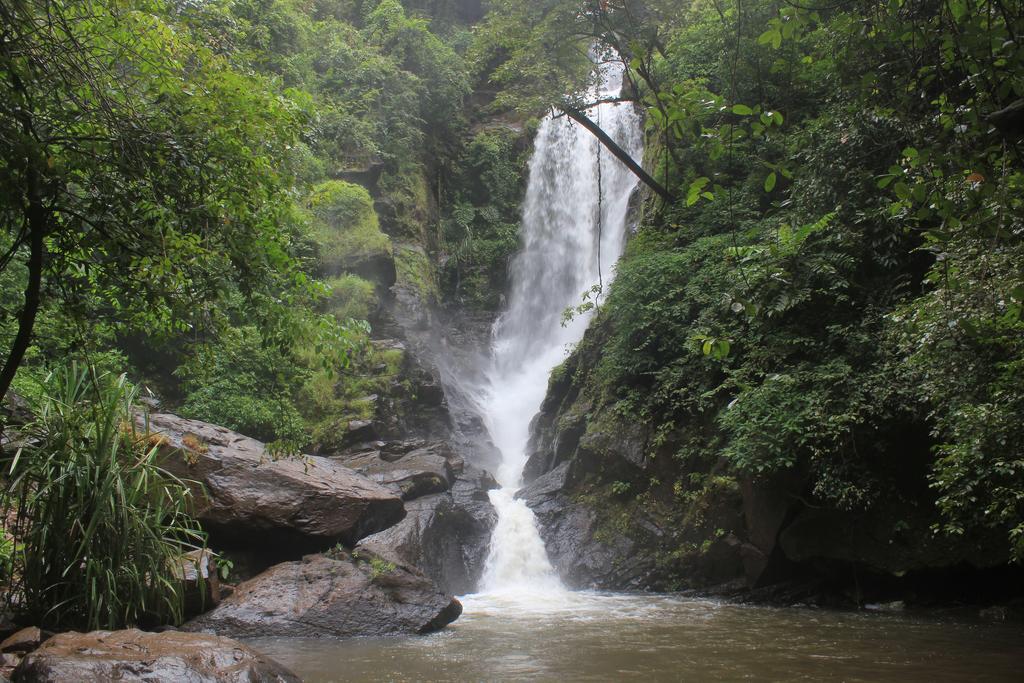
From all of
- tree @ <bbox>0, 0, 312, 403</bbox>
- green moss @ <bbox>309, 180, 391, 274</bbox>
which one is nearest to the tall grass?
tree @ <bbox>0, 0, 312, 403</bbox>

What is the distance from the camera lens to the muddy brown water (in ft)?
20.3

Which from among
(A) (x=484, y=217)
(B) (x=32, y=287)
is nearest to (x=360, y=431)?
(B) (x=32, y=287)

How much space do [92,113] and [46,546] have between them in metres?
3.93

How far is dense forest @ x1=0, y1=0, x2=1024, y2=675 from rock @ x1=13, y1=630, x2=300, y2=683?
1165 millimetres

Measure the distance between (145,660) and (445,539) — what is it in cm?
750

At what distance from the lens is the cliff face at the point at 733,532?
29.8 feet

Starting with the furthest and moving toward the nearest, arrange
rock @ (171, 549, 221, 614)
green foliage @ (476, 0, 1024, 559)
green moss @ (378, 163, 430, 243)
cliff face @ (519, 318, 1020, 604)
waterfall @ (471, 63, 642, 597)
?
1. green moss @ (378, 163, 430, 243)
2. waterfall @ (471, 63, 642, 597)
3. cliff face @ (519, 318, 1020, 604)
4. rock @ (171, 549, 221, 614)
5. green foliage @ (476, 0, 1024, 559)

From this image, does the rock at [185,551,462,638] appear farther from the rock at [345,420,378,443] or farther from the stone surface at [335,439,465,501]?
the rock at [345,420,378,443]

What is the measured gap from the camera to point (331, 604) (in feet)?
27.1

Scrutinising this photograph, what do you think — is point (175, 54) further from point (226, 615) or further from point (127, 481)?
point (226, 615)

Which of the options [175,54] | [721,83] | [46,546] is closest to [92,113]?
[175,54]

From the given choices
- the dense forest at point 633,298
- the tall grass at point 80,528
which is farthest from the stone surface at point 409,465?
the tall grass at point 80,528

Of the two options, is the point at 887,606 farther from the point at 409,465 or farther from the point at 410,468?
the point at 409,465

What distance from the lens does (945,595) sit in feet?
30.8
